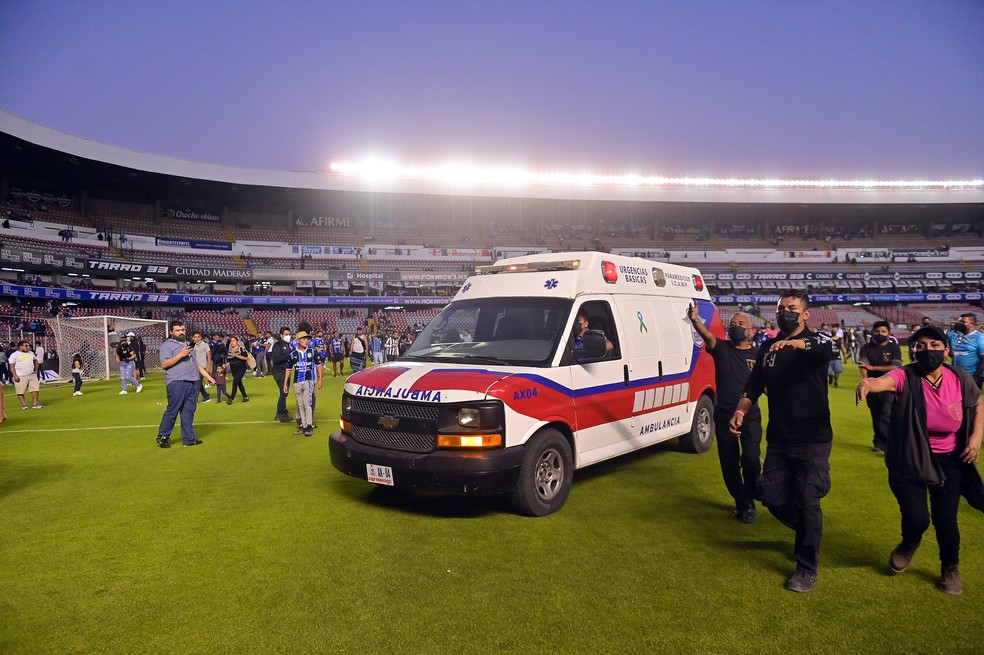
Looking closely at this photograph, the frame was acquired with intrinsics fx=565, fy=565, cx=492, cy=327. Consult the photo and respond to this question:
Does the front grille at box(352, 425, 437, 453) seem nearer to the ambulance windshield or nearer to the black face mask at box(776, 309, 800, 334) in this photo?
the ambulance windshield

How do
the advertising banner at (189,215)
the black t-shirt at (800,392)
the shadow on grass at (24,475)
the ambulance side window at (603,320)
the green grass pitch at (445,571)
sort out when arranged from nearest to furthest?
the green grass pitch at (445,571) < the black t-shirt at (800,392) < the ambulance side window at (603,320) < the shadow on grass at (24,475) < the advertising banner at (189,215)

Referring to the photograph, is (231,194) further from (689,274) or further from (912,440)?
(912,440)

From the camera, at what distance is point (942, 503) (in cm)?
364

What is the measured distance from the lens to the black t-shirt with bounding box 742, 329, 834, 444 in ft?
12.6

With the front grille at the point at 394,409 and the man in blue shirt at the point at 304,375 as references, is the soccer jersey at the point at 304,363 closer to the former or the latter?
the man in blue shirt at the point at 304,375

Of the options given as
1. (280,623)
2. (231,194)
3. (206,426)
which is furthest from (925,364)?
(231,194)

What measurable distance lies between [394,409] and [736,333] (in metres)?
3.28

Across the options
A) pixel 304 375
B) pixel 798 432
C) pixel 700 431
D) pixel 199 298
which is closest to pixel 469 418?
pixel 798 432

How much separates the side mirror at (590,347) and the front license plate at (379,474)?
79.8 inches

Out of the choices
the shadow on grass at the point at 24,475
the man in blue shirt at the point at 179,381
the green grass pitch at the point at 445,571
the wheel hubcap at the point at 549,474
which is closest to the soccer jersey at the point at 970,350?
the green grass pitch at the point at 445,571

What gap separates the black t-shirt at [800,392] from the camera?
386 centimetres

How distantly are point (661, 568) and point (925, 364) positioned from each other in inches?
87.4

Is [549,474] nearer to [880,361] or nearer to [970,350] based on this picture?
[880,361]

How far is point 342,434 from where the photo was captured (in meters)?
5.58
